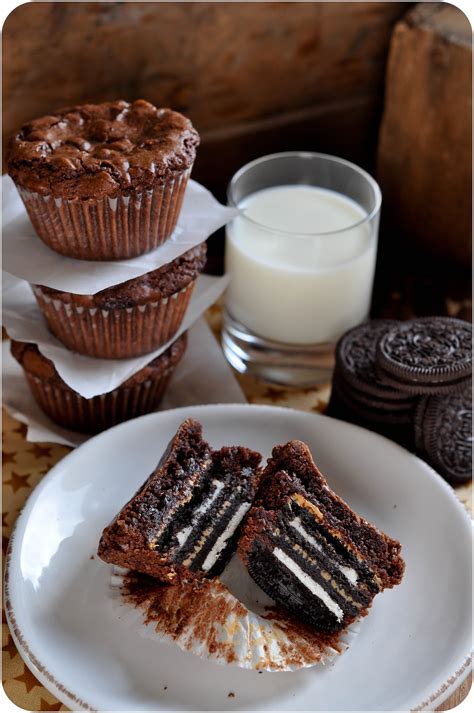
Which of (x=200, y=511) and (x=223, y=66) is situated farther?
(x=223, y=66)

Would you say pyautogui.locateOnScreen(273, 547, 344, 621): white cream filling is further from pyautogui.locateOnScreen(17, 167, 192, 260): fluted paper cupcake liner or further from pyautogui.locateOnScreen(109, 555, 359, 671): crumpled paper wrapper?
pyautogui.locateOnScreen(17, 167, 192, 260): fluted paper cupcake liner

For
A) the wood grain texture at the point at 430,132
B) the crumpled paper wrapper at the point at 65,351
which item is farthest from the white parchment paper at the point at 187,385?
the wood grain texture at the point at 430,132

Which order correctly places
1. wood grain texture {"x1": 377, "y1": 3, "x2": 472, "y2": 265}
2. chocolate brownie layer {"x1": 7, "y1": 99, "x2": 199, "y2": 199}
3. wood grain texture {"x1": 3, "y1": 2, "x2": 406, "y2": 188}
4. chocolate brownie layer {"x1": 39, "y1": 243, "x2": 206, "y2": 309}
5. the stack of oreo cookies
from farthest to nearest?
1. wood grain texture {"x1": 377, "y1": 3, "x2": 472, "y2": 265}
2. wood grain texture {"x1": 3, "y1": 2, "x2": 406, "y2": 188}
3. the stack of oreo cookies
4. chocolate brownie layer {"x1": 39, "y1": 243, "x2": 206, "y2": 309}
5. chocolate brownie layer {"x1": 7, "y1": 99, "x2": 199, "y2": 199}

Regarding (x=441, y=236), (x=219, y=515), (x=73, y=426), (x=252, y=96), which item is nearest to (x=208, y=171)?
(x=252, y=96)

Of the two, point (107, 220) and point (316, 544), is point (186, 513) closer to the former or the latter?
point (316, 544)

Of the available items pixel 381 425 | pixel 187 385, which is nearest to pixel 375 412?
pixel 381 425

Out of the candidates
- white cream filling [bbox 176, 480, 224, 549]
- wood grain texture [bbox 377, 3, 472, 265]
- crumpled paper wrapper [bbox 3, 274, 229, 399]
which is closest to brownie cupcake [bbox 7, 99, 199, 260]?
crumpled paper wrapper [bbox 3, 274, 229, 399]
